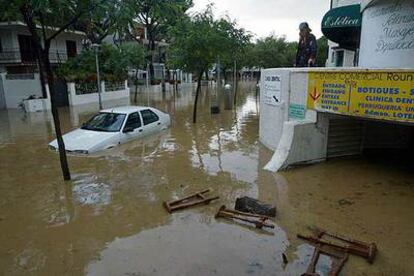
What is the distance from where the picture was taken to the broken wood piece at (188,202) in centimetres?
689

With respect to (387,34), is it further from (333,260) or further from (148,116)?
(148,116)

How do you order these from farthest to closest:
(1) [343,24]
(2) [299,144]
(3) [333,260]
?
(1) [343,24]
(2) [299,144]
(3) [333,260]

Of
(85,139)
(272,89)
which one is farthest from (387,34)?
(85,139)

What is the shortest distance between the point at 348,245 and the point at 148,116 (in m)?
9.89

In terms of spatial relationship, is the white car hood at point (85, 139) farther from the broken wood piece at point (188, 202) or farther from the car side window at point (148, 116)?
the broken wood piece at point (188, 202)

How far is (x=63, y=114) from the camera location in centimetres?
2122

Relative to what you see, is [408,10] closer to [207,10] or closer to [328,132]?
[328,132]

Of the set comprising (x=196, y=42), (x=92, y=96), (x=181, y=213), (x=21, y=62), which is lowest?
(x=181, y=213)

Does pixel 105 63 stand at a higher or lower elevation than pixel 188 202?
higher

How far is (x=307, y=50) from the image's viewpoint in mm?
11766

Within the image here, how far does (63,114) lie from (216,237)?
18115 millimetres

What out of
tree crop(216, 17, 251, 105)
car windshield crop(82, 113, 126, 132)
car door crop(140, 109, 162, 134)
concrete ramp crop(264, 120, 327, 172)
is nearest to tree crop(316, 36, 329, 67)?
tree crop(216, 17, 251, 105)

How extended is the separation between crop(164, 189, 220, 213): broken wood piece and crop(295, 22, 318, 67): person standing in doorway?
6772 mm

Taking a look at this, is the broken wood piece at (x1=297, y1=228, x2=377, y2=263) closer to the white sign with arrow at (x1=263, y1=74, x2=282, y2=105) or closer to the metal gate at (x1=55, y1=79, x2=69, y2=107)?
the white sign with arrow at (x1=263, y1=74, x2=282, y2=105)
